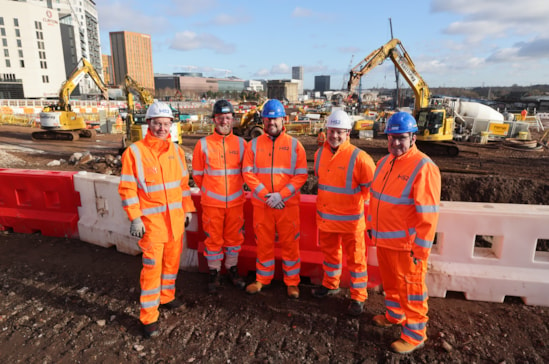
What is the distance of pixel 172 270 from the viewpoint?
3596 mm

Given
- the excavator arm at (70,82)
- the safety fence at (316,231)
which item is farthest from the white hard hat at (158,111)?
the excavator arm at (70,82)

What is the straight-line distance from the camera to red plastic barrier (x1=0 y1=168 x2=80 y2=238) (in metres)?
5.21

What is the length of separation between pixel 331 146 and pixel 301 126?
20414mm

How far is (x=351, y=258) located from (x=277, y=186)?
1.15m

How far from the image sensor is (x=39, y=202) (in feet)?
17.6

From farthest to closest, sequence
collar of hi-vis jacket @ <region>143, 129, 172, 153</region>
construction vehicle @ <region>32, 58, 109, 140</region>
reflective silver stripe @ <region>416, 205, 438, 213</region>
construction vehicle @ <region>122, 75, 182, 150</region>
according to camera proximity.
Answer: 1. construction vehicle @ <region>32, 58, 109, 140</region>
2. construction vehicle @ <region>122, 75, 182, 150</region>
3. collar of hi-vis jacket @ <region>143, 129, 172, 153</region>
4. reflective silver stripe @ <region>416, 205, 438, 213</region>

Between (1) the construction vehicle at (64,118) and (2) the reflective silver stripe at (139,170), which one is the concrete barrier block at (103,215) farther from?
(1) the construction vehicle at (64,118)

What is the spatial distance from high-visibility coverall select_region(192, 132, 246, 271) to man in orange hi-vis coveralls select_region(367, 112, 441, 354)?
5.28ft

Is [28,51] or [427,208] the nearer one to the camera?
[427,208]

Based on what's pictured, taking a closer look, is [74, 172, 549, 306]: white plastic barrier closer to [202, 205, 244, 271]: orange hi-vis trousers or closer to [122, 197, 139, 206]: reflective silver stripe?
[202, 205, 244, 271]: orange hi-vis trousers

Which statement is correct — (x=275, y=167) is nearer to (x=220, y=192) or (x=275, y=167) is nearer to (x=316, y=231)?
(x=220, y=192)

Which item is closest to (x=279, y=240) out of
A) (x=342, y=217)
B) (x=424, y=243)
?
(x=342, y=217)

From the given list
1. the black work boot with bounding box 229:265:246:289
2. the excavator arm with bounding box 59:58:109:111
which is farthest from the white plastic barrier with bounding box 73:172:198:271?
the excavator arm with bounding box 59:58:109:111

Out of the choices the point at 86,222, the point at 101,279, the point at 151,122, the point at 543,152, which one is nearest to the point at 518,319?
the point at 151,122
